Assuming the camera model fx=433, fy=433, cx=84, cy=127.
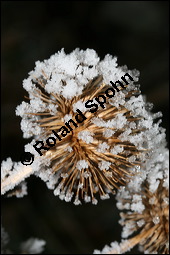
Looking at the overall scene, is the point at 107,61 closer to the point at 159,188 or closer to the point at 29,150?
the point at 29,150

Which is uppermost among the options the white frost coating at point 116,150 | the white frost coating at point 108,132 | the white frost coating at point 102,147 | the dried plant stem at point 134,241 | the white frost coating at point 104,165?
the white frost coating at point 108,132

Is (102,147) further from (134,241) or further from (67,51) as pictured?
(67,51)

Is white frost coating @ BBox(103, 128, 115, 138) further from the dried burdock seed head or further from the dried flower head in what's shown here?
the dried flower head

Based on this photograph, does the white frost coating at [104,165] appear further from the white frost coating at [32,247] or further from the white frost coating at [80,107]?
the white frost coating at [32,247]

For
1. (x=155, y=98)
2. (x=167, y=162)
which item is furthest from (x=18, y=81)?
(x=167, y=162)

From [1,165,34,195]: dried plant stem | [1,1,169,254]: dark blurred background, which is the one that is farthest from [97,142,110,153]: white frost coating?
[1,1,169,254]: dark blurred background

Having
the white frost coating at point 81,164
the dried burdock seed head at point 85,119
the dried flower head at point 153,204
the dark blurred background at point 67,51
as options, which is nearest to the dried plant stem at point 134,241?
the dried flower head at point 153,204
